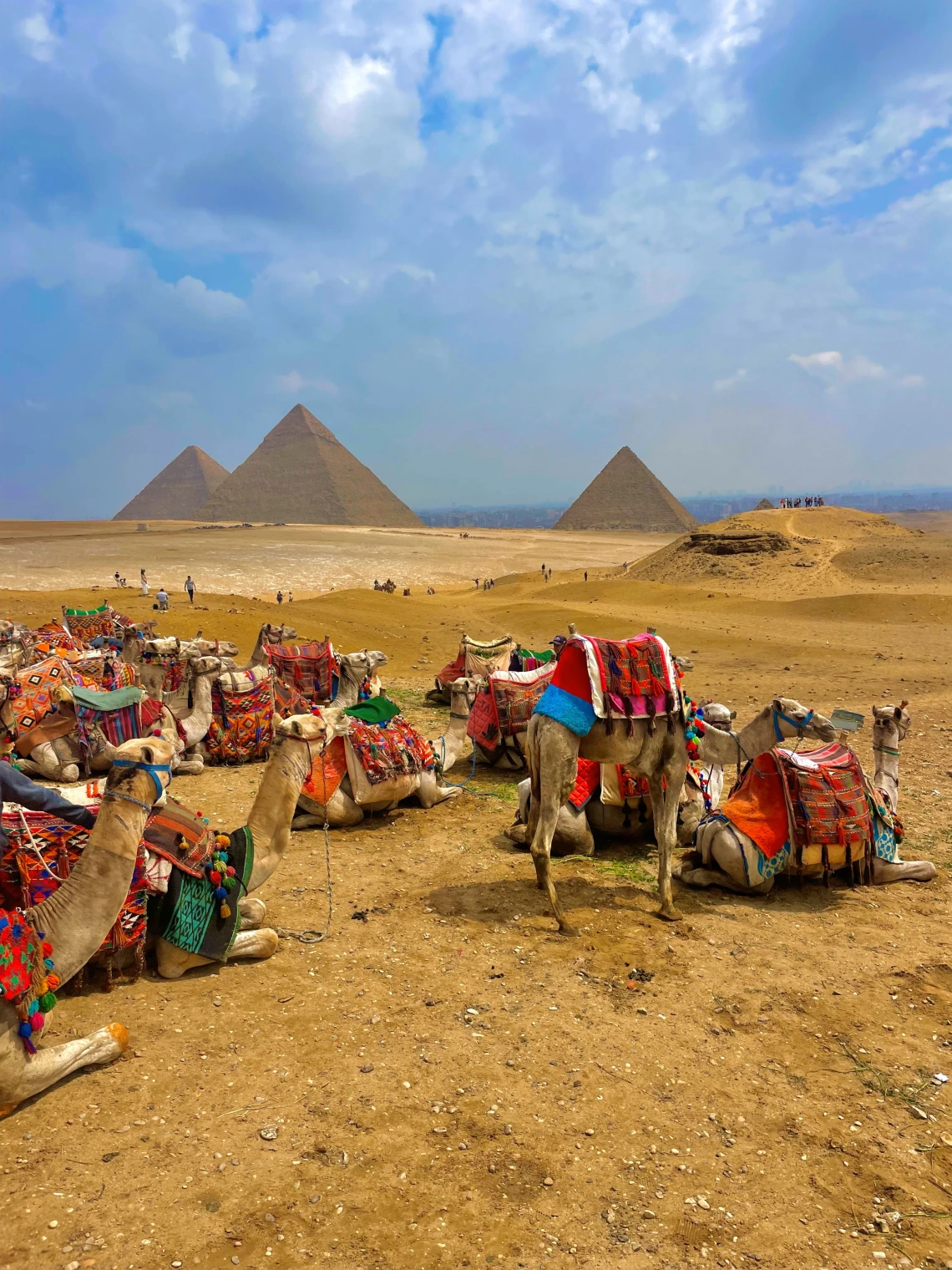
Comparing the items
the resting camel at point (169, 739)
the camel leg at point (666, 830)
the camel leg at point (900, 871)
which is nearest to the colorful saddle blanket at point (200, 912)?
the camel leg at point (666, 830)

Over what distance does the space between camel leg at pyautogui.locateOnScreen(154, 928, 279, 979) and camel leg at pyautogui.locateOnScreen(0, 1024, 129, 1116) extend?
56cm

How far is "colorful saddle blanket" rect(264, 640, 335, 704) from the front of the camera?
1084 cm

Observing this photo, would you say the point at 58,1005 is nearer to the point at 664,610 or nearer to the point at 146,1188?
the point at 146,1188

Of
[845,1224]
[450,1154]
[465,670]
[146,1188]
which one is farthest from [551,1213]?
[465,670]

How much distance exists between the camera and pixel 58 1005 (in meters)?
3.90

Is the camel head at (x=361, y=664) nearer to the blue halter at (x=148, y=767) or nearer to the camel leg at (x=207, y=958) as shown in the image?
the camel leg at (x=207, y=958)

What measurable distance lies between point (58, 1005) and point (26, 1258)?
1.45 m

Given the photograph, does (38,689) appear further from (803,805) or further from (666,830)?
(803,805)

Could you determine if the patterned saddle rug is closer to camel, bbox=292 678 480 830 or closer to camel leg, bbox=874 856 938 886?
camel leg, bbox=874 856 938 886

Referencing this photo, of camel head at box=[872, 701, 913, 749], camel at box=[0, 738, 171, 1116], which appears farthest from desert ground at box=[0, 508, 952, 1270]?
camel head at box=[872, 701, 913, 749]

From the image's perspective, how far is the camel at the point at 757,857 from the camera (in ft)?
18.1

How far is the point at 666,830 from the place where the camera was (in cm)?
544

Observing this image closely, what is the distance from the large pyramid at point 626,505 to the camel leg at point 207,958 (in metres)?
113

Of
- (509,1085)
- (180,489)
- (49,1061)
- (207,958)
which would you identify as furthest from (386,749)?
(180,489)
